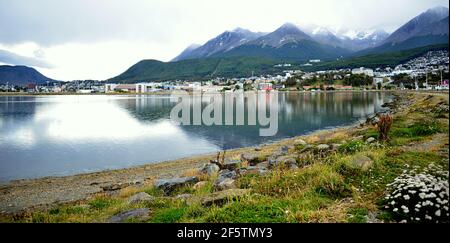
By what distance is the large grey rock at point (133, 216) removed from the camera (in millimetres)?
5855

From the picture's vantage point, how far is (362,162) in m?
7.45

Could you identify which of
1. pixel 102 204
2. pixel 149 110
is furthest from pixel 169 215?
pixel 149 110

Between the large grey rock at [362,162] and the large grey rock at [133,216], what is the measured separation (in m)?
4.73

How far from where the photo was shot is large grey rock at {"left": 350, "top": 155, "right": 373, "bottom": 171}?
23.9 ft

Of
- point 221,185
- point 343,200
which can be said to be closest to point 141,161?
point 221,185

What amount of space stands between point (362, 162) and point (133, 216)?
17.2ft

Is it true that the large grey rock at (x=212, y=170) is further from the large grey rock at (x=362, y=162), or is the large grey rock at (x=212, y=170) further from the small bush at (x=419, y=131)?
the small bush at (x=419, y=131)

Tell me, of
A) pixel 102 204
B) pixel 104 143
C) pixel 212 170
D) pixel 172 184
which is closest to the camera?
pixel 102 204

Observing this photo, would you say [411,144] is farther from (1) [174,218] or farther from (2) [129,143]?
(2) [129,143]

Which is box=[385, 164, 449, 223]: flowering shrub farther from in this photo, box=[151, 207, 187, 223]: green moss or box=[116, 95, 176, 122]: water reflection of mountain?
box=[116, 95, 176, 122]: water reflection of mountain

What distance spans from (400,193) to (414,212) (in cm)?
41

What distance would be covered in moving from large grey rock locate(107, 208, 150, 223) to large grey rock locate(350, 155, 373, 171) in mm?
4731

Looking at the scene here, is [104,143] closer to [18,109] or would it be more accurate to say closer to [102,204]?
[102,204]

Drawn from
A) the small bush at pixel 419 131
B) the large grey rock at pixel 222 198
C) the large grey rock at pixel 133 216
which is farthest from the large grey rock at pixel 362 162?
the small bush at pixel 419 131
